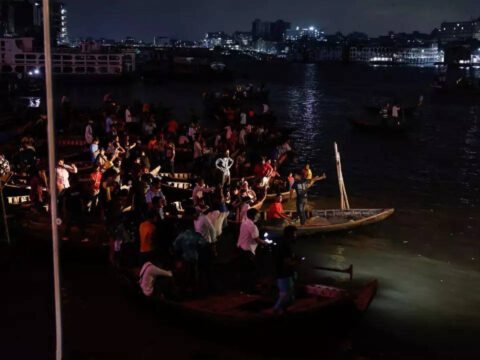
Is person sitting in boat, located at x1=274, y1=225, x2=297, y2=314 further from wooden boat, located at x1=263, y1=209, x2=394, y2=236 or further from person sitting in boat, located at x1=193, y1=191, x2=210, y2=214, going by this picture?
wooden boat, located at x1=263, y1=209, x2=394, y2=236

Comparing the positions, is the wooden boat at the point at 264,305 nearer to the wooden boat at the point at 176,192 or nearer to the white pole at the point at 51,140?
the white pole at the point at 51,140

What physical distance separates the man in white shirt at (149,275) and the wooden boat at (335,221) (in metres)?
5.20

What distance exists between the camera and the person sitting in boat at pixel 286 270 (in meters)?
9.68

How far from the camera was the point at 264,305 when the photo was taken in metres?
10.6

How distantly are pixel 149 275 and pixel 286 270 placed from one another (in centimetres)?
245

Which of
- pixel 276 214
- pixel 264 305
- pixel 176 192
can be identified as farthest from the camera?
pixel 176 192

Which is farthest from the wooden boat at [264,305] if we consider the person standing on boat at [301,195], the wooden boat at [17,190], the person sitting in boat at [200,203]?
the wooden boat at [17,190]

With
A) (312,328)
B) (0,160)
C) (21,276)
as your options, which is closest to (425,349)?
(312,328)

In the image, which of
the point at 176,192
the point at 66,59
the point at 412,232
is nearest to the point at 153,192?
the point at 176,192

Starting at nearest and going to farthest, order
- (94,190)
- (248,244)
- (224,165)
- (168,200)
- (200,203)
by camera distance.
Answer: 1. (248,244)
2. (200,203)
3. (94,190)
4. (168,200)
5. (224,165)

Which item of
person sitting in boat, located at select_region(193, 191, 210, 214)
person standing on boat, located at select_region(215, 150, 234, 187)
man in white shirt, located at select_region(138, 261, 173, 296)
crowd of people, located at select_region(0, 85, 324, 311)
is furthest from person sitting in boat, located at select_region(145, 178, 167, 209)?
person standing on boat, located at select_region(215, 150, 234, 187)

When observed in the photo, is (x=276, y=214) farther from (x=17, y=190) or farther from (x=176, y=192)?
(x=17, y=190)

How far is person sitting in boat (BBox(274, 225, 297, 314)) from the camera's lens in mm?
9680

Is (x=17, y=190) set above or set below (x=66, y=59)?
below
